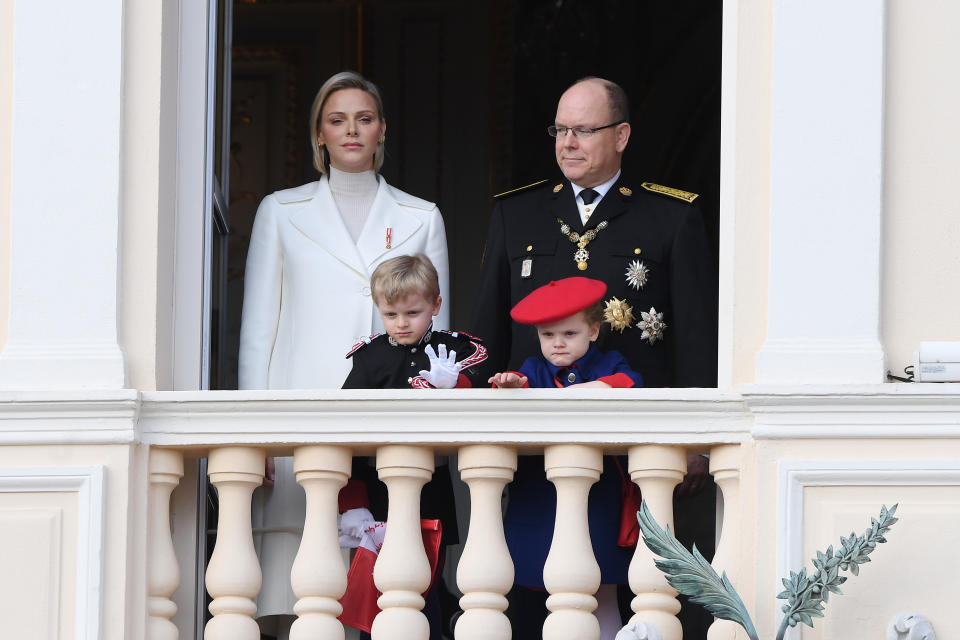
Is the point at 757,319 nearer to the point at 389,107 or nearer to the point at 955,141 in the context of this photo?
the point at 955,141

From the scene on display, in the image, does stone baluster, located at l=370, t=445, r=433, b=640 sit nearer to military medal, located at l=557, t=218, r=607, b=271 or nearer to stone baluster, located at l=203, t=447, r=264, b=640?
stone baluster, located at l=203, t=447, r=264, b=640

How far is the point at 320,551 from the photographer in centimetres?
489

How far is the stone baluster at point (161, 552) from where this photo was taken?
4.89m

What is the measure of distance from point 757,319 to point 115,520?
1666 millimetres

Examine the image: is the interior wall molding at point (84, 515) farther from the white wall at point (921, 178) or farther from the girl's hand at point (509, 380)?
the white wall at point (921, 178)

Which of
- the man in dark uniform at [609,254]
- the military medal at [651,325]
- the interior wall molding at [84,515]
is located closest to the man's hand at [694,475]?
the man in dark uniform at [609,254]

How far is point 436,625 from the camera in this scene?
5.24 meters

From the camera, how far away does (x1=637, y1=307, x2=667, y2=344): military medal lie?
216 inches

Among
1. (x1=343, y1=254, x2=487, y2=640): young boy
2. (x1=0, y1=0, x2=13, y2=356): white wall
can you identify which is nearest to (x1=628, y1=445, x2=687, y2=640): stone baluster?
(x1=343, y1=254, x2=487, y2=640): young boy

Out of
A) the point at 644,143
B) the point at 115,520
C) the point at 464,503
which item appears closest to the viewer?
the point at 115,520

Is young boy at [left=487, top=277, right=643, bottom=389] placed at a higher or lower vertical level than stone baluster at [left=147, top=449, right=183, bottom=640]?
higher

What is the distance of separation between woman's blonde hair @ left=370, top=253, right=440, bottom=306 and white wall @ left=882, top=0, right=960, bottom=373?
47.6 inches

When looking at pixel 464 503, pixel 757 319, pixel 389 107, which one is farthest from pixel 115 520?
pixel 389 107

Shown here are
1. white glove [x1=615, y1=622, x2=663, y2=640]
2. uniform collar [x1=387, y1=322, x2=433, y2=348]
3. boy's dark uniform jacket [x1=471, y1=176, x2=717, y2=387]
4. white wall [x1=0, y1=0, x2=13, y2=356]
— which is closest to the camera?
white glove [x1=615, y1=622, x2=663, y2=640]
